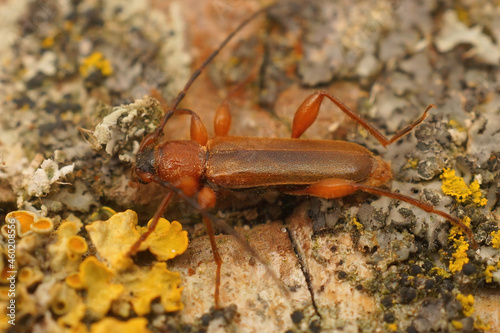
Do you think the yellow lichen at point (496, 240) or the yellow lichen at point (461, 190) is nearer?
the yellow lichen at point (496, 240)

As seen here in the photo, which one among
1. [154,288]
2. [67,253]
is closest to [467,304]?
[154,288]

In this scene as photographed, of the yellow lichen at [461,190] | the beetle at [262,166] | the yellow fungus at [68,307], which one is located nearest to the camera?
the yellow fungus at [68,307]

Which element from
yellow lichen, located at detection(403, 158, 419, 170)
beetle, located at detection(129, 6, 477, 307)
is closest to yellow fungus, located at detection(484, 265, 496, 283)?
beetle, located at detection(129, 6, 477, 307)

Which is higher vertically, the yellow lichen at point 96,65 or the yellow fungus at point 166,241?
the yellow lichen at point 96,65

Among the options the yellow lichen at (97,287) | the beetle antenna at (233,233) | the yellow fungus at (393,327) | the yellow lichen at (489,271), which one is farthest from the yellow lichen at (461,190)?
the yellow lichen at (97,287)

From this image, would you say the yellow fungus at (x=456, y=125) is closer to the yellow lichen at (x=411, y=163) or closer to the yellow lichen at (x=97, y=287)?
the yellow lichen at (x=411, y=163)

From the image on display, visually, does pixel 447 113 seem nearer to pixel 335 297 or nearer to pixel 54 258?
pixel 335 297

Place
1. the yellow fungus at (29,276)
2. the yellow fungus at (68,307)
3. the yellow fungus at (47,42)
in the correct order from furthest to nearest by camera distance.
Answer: the yellow fungus at (47,42) → the yellow fungus at (29,276) → the yellow fungus at (68,307)

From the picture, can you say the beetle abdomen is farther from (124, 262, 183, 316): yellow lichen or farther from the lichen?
(124, 262, 183, 316): yellow lichen
